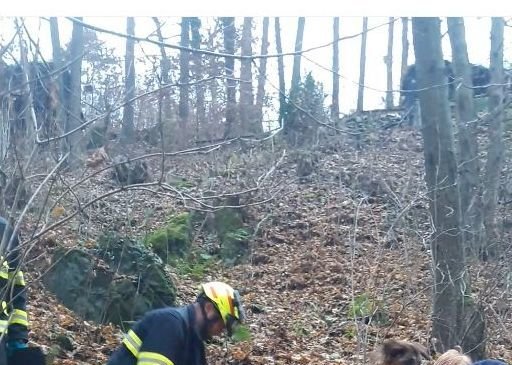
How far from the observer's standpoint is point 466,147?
991 centimetres

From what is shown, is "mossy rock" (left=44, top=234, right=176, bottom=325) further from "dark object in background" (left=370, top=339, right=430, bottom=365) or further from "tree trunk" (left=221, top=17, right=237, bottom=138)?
"dark object in background" (left=370, top=339, right=430, bottom=365)

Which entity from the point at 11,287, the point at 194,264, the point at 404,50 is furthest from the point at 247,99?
the point at 11,287

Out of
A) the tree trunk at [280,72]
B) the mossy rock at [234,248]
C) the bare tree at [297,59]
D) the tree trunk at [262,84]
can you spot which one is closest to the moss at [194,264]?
the mossy rock at [234,248]

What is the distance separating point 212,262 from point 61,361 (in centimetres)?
298

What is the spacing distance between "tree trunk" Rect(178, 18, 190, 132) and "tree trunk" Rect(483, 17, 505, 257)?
3082 mm

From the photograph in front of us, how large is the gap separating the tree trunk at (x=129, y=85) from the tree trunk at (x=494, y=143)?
3.57 m

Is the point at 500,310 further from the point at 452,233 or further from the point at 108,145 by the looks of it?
the point at 108,145

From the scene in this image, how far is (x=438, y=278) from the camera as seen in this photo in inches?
302

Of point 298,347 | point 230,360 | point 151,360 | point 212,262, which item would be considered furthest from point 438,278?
point 151,360

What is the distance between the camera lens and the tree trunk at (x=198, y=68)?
723cm

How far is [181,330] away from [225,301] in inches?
11.3

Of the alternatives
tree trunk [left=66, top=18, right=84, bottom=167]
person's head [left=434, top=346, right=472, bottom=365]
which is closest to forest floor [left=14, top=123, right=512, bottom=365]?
tree trunk [left=66, top=18, right=84, bottom=167]

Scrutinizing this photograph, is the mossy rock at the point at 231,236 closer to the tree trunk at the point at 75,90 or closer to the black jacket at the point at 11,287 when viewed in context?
the tree trunk at the point at 75,90

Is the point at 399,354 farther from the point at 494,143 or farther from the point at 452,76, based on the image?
the point at 452,76
